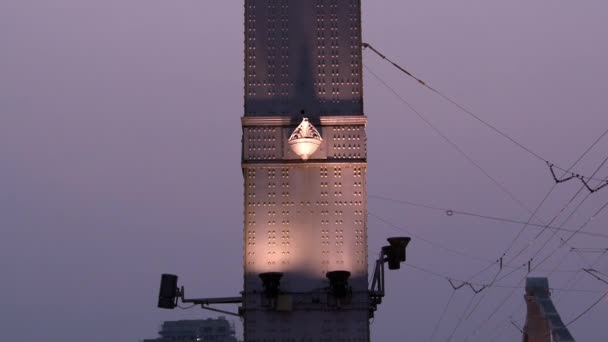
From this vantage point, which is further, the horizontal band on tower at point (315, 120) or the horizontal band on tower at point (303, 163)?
the horizontal band on tower at point (315, 120)

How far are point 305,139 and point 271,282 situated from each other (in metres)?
3.87

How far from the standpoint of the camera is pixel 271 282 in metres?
28.5

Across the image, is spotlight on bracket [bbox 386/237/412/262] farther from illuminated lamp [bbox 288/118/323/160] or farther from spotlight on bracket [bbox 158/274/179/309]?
spotlight on bracket [bbox 158/274/179/309]

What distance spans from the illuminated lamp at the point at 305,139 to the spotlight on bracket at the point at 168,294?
16.3 feet

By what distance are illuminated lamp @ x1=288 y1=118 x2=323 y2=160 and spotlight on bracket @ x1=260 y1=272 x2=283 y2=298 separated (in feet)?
10.8

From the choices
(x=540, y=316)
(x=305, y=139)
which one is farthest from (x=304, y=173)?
(x=540, y=316)

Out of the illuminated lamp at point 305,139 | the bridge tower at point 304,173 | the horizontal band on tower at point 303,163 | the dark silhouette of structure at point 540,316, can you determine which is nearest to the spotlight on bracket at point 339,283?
the bridge tower at point 304,173

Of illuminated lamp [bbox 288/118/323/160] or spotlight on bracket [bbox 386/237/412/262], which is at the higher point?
illuminated lamp [bbox 288/118/323/160]

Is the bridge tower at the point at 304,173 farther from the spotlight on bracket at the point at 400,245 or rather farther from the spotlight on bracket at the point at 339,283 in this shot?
the spotlight on bracket at the point at 400,245

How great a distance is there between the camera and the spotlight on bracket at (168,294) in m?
29.8

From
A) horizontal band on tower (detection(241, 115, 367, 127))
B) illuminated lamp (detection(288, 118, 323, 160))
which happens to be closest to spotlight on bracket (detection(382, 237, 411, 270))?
illuminated lamp (detection(288, 118, 323, 160))

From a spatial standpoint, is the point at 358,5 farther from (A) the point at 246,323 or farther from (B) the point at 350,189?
(A) the point at 246,323

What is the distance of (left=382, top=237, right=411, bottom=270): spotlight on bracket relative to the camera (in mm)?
28562

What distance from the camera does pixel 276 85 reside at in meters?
30.0
